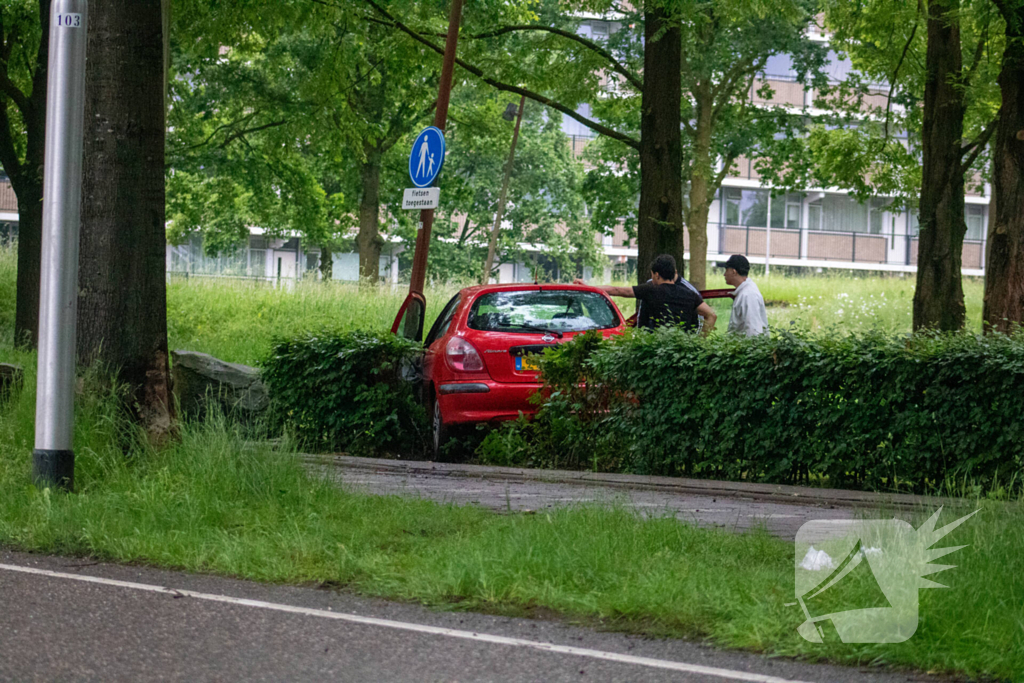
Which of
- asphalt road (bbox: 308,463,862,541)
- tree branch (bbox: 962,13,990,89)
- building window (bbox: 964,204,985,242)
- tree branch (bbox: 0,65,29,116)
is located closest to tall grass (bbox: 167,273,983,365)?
tree branch (bbox: 962,13,990,89)

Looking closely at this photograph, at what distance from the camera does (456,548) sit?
6508 millimetres

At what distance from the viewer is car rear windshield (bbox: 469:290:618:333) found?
11633mm

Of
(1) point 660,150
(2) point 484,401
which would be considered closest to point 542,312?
(2) point 484,401

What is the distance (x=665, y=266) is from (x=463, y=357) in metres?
2.24

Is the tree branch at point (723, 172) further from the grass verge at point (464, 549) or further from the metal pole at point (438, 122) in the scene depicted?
the grass verge at point (464, 549)

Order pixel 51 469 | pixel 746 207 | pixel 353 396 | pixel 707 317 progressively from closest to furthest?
pixel 51 469 → pixel 707 317 → pixel 353 396 → pixel 746 207

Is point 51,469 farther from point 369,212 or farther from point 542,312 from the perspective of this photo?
point 369,212

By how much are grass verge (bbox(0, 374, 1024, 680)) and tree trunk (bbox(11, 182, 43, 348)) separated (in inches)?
430

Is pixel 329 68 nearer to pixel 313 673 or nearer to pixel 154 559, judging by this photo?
pixel 154 559

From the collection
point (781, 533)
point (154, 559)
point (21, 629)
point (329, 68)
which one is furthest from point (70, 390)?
point (329, 68)

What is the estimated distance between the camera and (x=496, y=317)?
1168 cm

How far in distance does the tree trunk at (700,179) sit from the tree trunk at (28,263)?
15.3 metres

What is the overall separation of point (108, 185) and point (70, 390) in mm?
1922

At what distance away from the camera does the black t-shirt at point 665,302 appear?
11922mm
